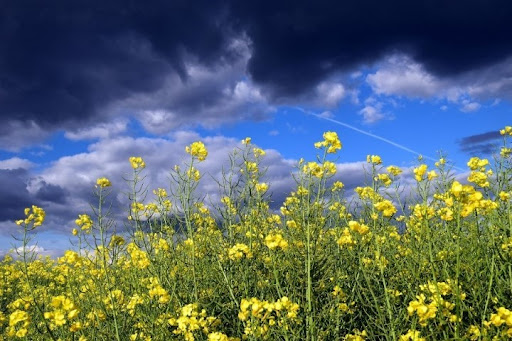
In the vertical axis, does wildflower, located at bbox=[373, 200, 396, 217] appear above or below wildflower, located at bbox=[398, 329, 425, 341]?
above

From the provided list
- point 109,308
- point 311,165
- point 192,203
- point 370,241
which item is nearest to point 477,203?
point 311,165

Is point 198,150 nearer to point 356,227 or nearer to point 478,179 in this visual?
point 356,227

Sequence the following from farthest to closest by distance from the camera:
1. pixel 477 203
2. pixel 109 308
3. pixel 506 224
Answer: pixel 109 308 < pixel 506 224 < pixel 477 203

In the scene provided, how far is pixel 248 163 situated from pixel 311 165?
116cm

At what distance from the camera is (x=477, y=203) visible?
8.02ft

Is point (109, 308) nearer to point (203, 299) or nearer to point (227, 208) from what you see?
point (203, 299)

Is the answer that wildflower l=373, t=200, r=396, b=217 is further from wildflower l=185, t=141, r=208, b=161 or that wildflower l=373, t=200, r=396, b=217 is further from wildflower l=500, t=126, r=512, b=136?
wildflower l=500, t=126, r=512, b=136

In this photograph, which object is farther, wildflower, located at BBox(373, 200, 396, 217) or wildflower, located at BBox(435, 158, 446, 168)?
wildflower, located at BBox(435, 158, 446, 168)

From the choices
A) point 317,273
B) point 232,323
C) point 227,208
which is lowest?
point 232,323

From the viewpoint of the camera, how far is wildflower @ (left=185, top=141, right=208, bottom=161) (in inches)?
149

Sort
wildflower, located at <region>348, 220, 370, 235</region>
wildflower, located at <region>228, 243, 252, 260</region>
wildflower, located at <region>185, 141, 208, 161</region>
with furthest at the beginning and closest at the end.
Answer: wildflower, located at <region>185, 141, 208, 161</region> → wildflower, located at <region>228, 243, 252, 260</region> → wildflower, located at <region>348, 220, 370, 235</region>

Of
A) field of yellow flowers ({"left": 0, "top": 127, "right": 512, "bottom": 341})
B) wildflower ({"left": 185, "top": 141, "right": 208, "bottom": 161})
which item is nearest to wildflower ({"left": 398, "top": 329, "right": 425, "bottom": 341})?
field of yellow flowers ({"left": 0, "top": 127, "right": 512, "bottom": 341})

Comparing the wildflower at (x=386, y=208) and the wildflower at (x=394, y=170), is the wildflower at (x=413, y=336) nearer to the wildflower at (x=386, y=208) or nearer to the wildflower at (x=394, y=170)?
the wildflower at (x=386, y=208)

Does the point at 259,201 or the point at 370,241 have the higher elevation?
the point at 259,201
